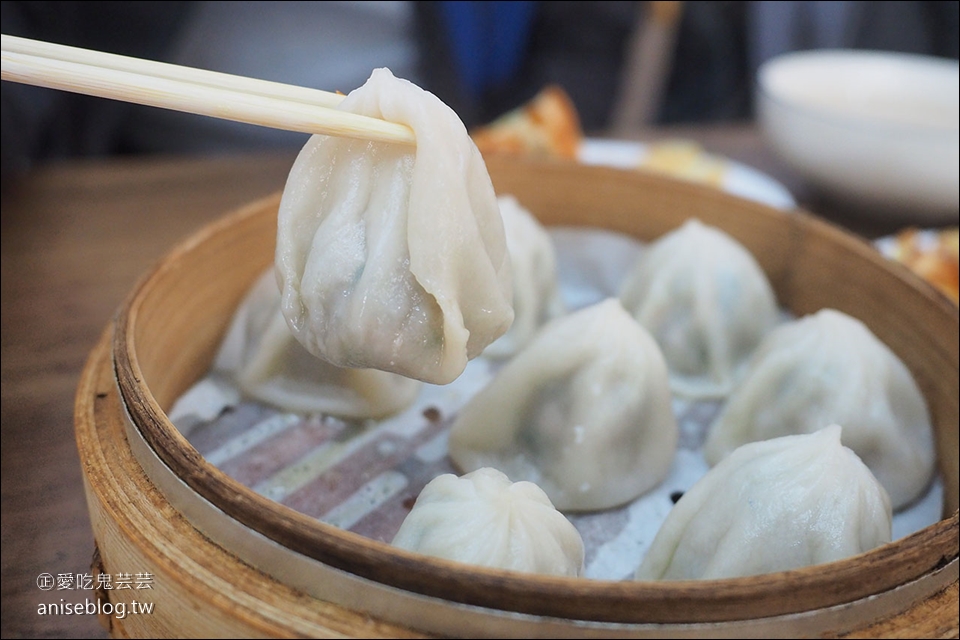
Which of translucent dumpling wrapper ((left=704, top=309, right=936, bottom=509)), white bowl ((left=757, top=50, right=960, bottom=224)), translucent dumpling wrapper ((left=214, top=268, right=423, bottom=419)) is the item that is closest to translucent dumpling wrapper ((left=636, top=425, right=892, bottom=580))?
translucent dumpling wrapper ((left=704, top=309, right=936, bottom=509))

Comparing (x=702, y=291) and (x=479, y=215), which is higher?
(x=479, y=215)

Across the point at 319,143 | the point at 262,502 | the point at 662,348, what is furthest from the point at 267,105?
the point at 662,348

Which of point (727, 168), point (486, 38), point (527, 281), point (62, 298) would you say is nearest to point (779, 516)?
point (527, 281)

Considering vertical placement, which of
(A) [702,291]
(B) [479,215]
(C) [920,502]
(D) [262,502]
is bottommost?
(C) [920,502]

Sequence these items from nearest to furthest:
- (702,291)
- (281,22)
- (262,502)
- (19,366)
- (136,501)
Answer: (262,502) → (136,501) → (19,366) → (702,291) → (281,22)

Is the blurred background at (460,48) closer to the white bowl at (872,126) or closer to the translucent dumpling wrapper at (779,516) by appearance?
the white bowl at (872,126)

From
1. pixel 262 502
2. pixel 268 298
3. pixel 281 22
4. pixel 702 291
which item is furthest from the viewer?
pixel 281 22

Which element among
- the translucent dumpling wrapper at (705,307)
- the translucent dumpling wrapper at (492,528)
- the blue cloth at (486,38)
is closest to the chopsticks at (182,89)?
the translucent dumpling wrapper at (492,528)

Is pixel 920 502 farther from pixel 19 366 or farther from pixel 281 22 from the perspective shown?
pixel 281 22
